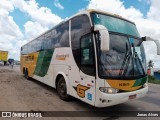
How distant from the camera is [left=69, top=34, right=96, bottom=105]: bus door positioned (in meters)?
5.80

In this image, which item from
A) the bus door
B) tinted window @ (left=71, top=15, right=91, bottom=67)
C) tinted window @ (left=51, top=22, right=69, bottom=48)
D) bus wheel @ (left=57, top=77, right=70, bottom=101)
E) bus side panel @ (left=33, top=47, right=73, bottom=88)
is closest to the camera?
the bus door

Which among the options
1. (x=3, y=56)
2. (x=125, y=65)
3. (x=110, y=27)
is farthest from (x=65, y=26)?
(x=3, y=56)

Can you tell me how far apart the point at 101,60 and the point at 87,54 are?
66 centimetres

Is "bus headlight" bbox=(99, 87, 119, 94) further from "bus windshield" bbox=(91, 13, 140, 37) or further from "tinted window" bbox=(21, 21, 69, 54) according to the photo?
"tinted window" bbox=(21, 21, 69, 54)

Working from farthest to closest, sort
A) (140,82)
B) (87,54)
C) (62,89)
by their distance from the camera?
(62,89)
(140,82)
(87,54)

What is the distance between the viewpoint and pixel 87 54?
6.11m

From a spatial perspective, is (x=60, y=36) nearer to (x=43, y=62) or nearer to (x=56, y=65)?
(x=56, y=65)

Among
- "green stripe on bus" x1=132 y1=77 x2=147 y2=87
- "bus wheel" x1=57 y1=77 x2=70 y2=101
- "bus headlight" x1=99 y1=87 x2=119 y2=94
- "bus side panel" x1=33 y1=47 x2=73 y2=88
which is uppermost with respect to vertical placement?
"bus side panel" x1=33 y1=47 x2=73 y2=88

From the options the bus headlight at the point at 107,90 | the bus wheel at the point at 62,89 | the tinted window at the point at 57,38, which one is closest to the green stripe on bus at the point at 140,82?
the bus headlight at the point at 107,90

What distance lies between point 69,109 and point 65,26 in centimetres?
351

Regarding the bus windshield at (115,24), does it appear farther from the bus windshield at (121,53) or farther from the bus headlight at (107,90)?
the bus headlight at (107,90)

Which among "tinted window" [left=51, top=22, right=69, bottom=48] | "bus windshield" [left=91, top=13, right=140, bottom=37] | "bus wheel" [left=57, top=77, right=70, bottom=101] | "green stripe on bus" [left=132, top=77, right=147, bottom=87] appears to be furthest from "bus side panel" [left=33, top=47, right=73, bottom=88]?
"green stripe on bus" [left=132, top=77, right=147, bottom=87]

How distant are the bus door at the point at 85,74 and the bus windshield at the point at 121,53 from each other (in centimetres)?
38

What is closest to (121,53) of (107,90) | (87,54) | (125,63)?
(125,63)
